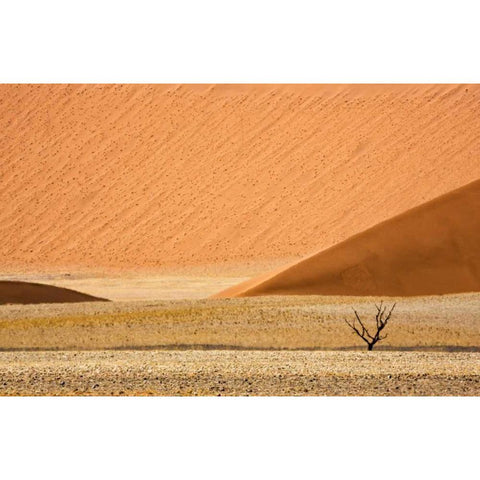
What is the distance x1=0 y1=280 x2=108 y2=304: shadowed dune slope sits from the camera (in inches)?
973

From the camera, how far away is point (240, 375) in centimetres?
1134

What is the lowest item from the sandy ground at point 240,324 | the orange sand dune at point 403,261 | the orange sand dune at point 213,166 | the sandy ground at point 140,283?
the sandy ground at point 240,324

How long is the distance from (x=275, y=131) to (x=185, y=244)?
12164 mm

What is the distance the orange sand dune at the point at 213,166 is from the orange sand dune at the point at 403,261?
74.7 feet

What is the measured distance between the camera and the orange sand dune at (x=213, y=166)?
4975 centimetres

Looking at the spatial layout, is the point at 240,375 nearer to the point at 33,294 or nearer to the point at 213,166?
the point at 33,294

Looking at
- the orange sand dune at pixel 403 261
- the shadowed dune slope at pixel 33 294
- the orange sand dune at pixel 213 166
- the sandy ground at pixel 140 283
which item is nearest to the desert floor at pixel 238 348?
the orange sand dune at pixel 403 261

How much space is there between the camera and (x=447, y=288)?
22688mm

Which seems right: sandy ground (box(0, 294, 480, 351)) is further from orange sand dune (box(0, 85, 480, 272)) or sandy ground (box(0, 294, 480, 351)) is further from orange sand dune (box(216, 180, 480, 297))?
orange sand dune (box(0, 85, 480, 272))

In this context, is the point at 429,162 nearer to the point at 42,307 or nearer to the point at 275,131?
the point at 275,131

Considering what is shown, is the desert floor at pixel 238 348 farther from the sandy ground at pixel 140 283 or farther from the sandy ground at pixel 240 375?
the sandy ground at pixel 140 283

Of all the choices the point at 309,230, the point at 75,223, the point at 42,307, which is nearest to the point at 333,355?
the point at 42,307

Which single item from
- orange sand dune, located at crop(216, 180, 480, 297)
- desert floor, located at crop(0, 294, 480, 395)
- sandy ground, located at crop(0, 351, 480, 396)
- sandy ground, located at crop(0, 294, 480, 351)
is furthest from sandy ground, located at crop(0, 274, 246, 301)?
sandy ground, located at crop(0, 351, 480, 396)

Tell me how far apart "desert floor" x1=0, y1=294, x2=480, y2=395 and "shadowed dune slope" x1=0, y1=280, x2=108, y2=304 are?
316 cm
